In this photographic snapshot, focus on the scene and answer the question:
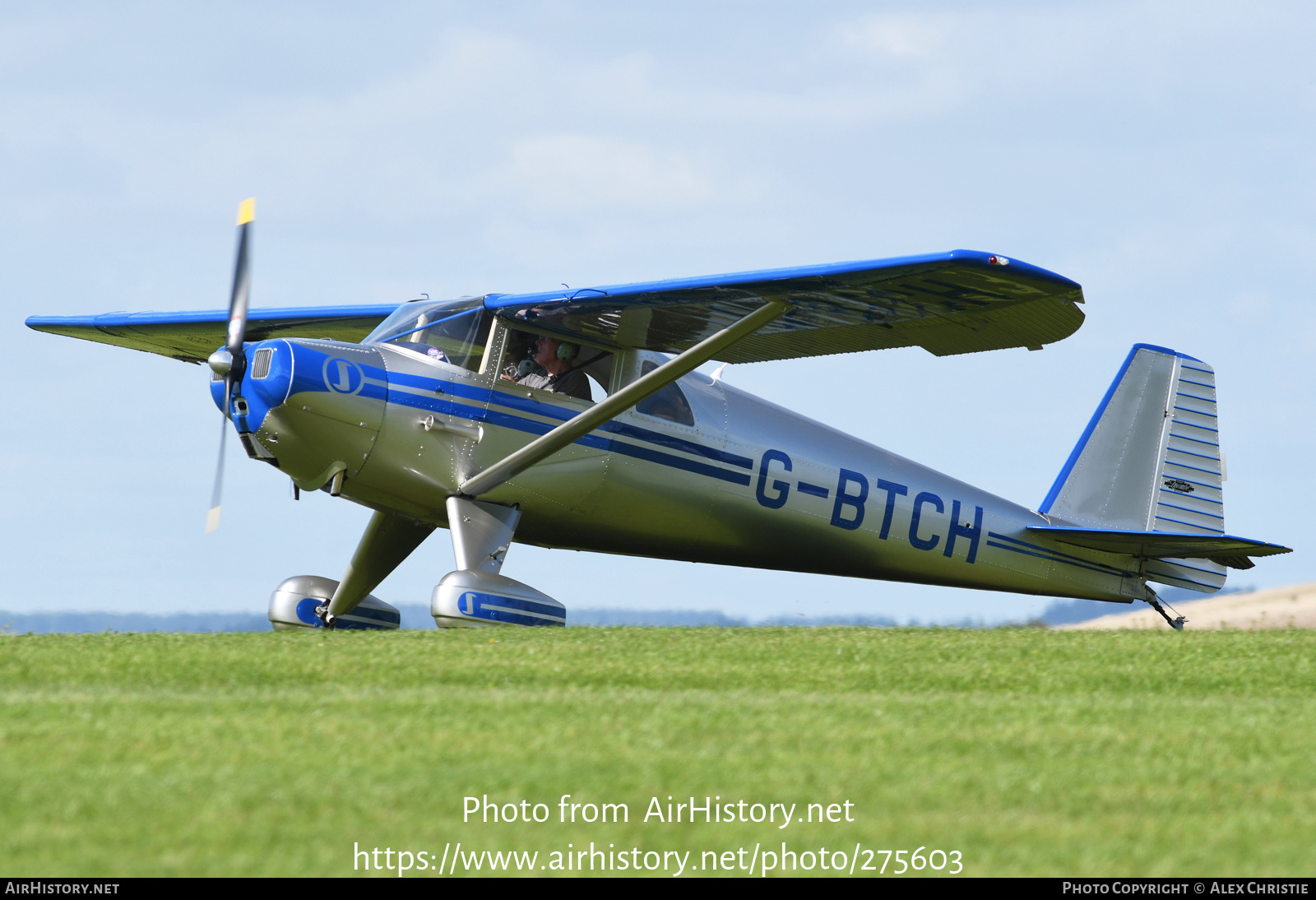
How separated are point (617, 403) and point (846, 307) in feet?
6.93

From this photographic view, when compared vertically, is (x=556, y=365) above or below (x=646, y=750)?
above

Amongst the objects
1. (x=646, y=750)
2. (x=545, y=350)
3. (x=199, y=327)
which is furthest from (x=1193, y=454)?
(x=646, y=750)

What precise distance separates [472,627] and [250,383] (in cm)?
260

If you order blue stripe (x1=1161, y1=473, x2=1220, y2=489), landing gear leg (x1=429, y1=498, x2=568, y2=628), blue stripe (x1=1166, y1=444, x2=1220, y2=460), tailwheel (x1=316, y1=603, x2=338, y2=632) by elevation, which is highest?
blue stripe (x1=1166, y1=444, x2=1220, y2=460)

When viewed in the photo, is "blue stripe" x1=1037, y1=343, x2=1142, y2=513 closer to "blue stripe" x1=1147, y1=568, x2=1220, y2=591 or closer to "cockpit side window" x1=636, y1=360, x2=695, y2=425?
"blue stripe" x1=1147, y1=568, x2=1220, y2=591

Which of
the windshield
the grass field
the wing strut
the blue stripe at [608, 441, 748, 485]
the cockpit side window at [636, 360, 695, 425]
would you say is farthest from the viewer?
the cockpit side window at [636, 360, 695, 425]

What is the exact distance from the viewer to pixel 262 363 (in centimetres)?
1080

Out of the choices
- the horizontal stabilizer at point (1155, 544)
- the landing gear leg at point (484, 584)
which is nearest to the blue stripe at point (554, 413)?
the landing gear leg at point (484, 584)

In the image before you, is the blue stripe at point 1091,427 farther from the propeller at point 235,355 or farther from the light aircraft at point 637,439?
the propeller at point 235,355

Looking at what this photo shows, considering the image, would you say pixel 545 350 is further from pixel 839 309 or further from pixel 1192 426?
pixel 1192 426

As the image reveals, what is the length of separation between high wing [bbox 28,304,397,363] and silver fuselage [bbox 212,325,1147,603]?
3.17m

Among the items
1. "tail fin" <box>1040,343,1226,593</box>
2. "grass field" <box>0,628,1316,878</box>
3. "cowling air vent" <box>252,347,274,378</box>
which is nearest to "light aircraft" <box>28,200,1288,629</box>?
"cowling air vent" <box>252,347,274,378</box>

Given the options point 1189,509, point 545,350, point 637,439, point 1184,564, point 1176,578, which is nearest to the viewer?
point 545,350

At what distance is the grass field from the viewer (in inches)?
166
